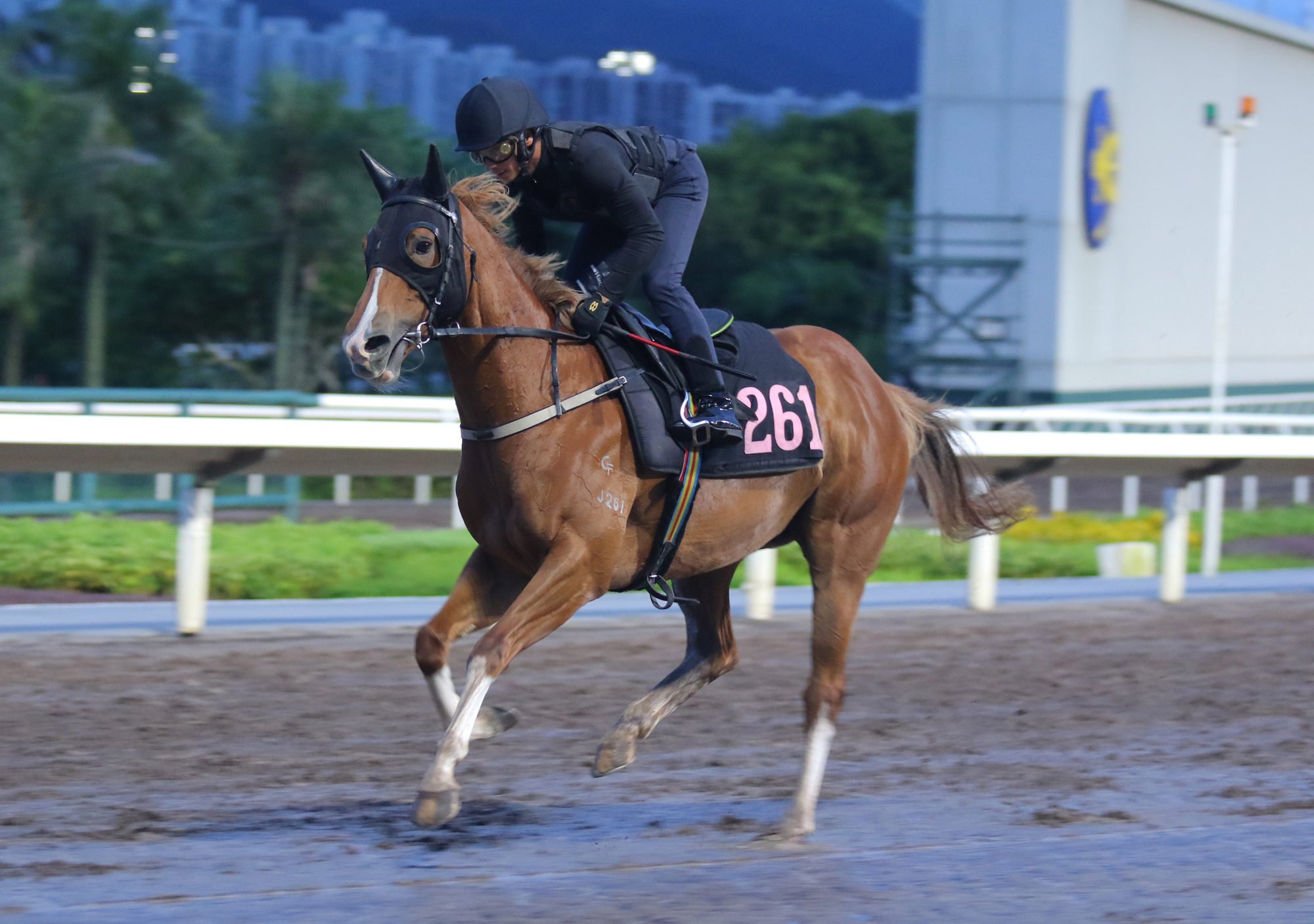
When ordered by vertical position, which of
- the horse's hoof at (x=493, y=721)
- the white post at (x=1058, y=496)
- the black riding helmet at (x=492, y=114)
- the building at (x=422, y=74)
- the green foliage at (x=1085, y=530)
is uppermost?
the building at (x=422, y=74)

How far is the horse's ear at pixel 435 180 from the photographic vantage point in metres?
4.01

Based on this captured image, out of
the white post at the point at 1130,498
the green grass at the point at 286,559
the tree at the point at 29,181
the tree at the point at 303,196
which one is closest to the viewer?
the green grass at the point at 286,559

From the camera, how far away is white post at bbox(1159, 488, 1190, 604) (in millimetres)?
9336

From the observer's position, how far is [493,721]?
436 centimetres

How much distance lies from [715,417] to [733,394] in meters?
0.23

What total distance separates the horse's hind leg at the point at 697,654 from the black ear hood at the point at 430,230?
131cm

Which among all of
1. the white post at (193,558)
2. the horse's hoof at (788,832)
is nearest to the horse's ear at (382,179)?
the horse's hoof at (788,832)

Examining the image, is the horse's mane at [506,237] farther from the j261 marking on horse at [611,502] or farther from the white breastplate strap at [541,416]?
the j261 marking on horse at [611,502]

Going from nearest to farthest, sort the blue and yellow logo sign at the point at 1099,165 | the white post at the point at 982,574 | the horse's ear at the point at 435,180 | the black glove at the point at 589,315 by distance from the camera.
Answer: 1. the horse's ear at the point at 435,180
2. the black glove at the point at 589,315
3. the white post at the point at 982,574
4. the blue and yellow logo sign at the point at 1099,165

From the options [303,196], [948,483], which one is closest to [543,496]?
[948,483]

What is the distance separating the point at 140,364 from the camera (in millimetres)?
18219

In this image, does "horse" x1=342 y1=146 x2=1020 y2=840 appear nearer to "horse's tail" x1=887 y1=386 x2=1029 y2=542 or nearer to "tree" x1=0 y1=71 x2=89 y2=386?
A: "horse's tail" x1=887 y1=386 x2=1029 y2=542

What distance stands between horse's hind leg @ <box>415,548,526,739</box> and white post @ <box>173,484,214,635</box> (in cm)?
299

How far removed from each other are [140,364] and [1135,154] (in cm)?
1316
